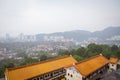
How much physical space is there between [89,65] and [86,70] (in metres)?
2.34

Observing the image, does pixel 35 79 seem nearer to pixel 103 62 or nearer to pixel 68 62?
pixel 68 62

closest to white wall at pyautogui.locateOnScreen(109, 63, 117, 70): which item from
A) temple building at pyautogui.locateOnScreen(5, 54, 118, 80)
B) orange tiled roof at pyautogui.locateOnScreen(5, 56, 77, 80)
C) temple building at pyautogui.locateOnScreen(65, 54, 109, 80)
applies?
temple building at pyautogui.locateOnScreen(5, 54, 118, 80)

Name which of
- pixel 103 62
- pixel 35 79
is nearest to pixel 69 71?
pixel 35 79

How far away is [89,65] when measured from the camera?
925 inches

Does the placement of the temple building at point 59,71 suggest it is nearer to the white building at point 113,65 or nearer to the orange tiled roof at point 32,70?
the orange tiled roof at point 32,70

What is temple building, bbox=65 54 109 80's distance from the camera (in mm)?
20438

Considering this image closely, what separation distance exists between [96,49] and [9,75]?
3500 centimetres

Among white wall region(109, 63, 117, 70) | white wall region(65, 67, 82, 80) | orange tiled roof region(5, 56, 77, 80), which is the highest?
orange tiled roof region(5, 56, 77, 80)

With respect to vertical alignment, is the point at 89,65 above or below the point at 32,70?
below

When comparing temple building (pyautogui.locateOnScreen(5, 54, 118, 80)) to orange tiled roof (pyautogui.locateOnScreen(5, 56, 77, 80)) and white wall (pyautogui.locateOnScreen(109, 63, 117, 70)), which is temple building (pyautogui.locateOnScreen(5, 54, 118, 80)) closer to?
orange tiled roof (pyautogui.locateOnScreen(5, 56, 77, 80))

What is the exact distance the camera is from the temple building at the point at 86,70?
67.1ft

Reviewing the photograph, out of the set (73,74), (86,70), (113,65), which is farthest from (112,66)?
(73,74)

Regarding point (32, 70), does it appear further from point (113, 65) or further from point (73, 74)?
point (113, 65)

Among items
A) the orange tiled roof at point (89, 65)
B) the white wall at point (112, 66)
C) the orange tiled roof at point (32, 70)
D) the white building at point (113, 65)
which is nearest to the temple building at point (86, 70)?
the orange tiled roof at point (89, 65)
